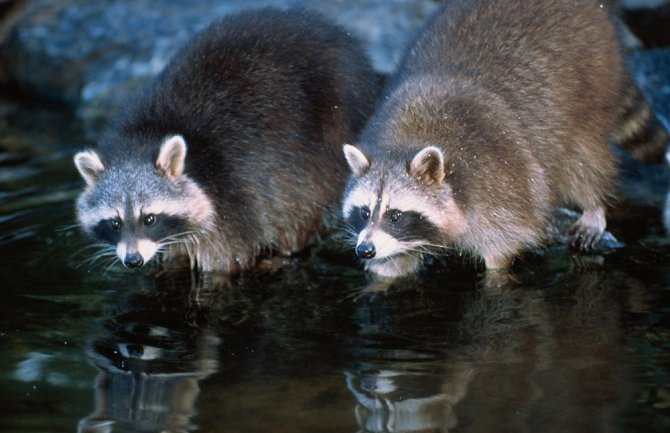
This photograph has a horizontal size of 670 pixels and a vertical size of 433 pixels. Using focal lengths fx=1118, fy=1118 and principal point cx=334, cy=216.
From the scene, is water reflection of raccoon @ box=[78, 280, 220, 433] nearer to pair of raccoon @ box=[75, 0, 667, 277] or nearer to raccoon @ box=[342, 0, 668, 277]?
pair of raccoon @ box=[75, 0, 667, 277]

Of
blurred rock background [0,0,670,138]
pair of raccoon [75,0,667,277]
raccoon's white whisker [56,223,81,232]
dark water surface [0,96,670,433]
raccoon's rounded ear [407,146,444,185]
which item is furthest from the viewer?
blurred rock background [0,0,670,138]

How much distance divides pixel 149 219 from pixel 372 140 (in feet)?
3.74

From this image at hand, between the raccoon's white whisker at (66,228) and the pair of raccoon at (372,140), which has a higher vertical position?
the pair of raccoon at (372,140)

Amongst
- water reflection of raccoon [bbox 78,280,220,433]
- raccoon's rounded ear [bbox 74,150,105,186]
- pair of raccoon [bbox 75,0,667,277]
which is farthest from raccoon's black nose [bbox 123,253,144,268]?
raccoon's rounded ear [bbox 74,150,105,186]

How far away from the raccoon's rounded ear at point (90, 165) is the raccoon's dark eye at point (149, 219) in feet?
1.04

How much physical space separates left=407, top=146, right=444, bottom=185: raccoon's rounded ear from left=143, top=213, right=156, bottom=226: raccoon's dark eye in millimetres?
1294

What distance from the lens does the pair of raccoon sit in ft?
16.8

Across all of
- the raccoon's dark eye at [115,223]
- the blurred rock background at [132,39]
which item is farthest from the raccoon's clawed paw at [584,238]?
the raccoon's dark eye at [115,223]

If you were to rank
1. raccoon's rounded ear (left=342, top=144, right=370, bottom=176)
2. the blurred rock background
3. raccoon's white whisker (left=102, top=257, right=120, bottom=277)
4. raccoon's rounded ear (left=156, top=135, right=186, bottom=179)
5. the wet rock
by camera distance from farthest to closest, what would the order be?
the wet rock, the blurred rock background, raccoon's white whisker (left=102, top=257, right=120, bottom=277), raccoon's rounded ear (left=156, top=135, right=186, bottom=179), raccoon's rounded ear (left=342, top=144, right=370, bottom=176)

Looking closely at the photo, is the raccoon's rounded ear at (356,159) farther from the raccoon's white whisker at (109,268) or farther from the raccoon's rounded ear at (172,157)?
the raccoon's white whisker at (109,268)

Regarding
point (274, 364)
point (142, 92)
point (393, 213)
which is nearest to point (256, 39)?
point (142, 92)

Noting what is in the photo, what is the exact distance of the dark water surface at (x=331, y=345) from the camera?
12.4ft

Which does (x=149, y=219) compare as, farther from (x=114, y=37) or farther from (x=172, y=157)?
(x=114, y=37)

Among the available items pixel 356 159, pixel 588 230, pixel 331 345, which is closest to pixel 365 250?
pixel 356 159
